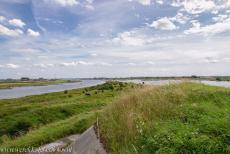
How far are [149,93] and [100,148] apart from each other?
3723 millimetres

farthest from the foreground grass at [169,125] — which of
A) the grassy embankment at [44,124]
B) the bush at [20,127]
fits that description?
the bush at [20,127]

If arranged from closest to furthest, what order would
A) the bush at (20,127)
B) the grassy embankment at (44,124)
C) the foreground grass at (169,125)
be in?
the foreground grass at (169,125)
the grassy embankment at (44,124)
the bush at (20,127)

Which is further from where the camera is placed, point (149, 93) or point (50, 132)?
point (50, 132)

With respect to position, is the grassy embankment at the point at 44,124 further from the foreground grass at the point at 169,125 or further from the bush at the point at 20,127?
the foreground grass at the point at 169,125

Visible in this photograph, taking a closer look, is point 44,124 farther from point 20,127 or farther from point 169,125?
point 169,125

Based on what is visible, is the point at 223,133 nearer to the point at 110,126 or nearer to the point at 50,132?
the point at 110,126

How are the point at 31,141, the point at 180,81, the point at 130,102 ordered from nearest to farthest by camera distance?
the point at 130,102
the point at 180,81
the point at 31,141

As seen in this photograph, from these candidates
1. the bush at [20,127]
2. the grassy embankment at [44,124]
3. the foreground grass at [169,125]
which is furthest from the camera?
the bush at [20,127]

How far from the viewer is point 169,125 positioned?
7.80 meters

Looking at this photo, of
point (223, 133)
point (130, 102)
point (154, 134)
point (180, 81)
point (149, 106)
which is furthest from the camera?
point (180, 81)

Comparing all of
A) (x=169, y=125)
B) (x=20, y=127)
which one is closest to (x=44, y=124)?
(x=20, y=127)

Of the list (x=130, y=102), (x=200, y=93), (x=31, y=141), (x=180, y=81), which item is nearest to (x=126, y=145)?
(x=130, y=102)

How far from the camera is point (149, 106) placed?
10070 millimetres

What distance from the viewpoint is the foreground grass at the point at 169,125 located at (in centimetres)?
623
